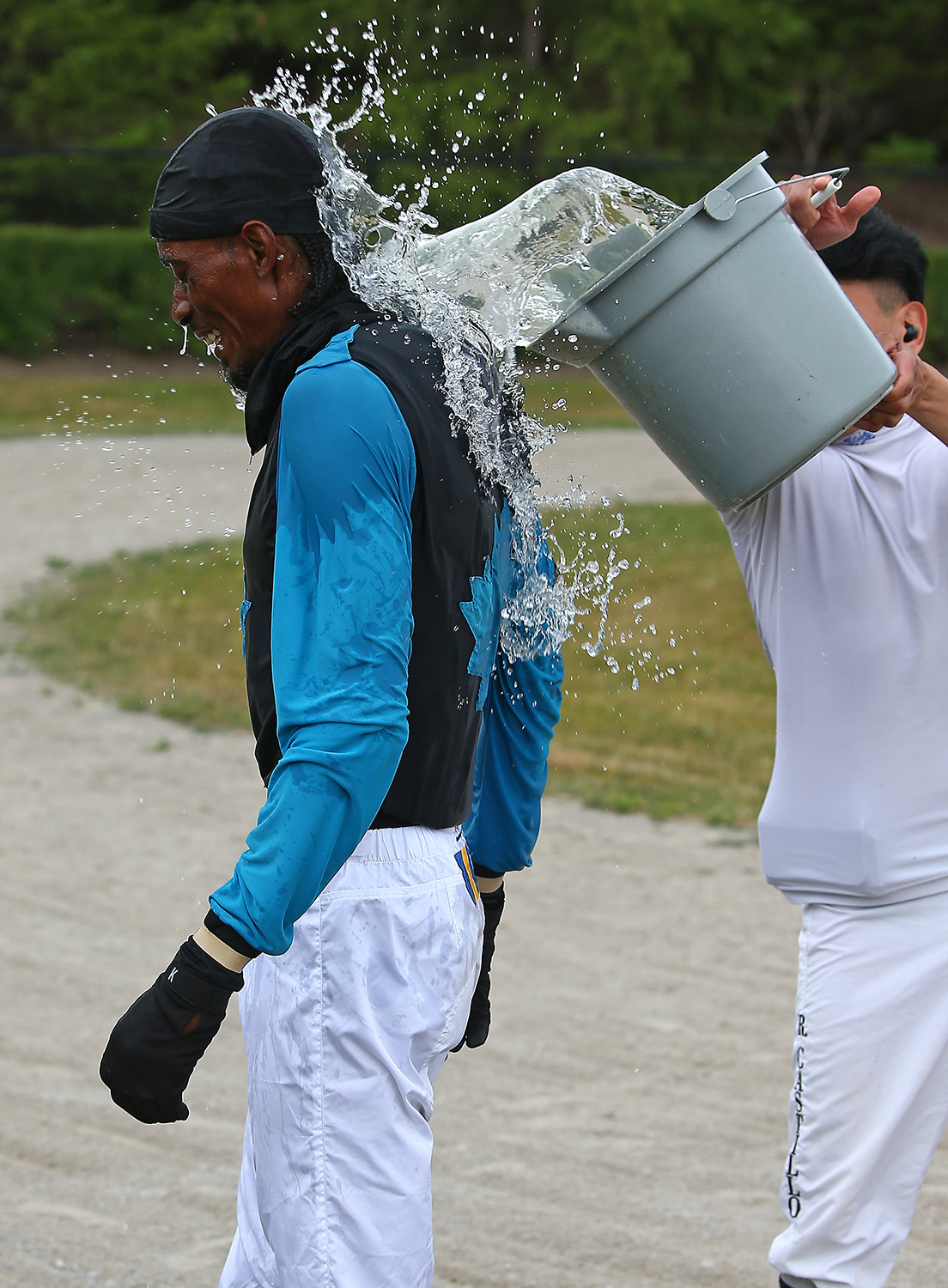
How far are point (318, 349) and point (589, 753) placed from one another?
16.2 ft

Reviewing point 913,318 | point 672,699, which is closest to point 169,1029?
point 913,318

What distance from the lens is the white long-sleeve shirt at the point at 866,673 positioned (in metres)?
2.43

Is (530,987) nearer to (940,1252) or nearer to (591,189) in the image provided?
(940,1252)

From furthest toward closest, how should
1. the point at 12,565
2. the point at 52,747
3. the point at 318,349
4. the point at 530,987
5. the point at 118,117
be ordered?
1. the point at 118,117
2. the point at 12,565
3. the point at 52,747
4. the point at 530,987
5. the point at 318,349

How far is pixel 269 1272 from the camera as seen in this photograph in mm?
2021

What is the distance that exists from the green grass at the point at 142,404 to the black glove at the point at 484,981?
11.6 metres

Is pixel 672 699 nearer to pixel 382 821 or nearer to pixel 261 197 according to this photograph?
pixel 382 821

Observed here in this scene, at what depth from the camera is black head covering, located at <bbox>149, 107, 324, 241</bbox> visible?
6.39 ft

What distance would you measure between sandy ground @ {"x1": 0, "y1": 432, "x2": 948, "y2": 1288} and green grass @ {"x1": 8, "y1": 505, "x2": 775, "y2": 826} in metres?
0.36

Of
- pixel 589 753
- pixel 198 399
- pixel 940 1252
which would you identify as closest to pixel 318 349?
pixel 940 1252

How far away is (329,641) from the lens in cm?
182

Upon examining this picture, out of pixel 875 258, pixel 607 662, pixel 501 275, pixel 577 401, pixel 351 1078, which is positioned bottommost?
pixel 577 401

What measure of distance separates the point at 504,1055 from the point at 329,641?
250 cm

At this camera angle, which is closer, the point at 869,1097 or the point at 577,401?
the point at 869,1097
